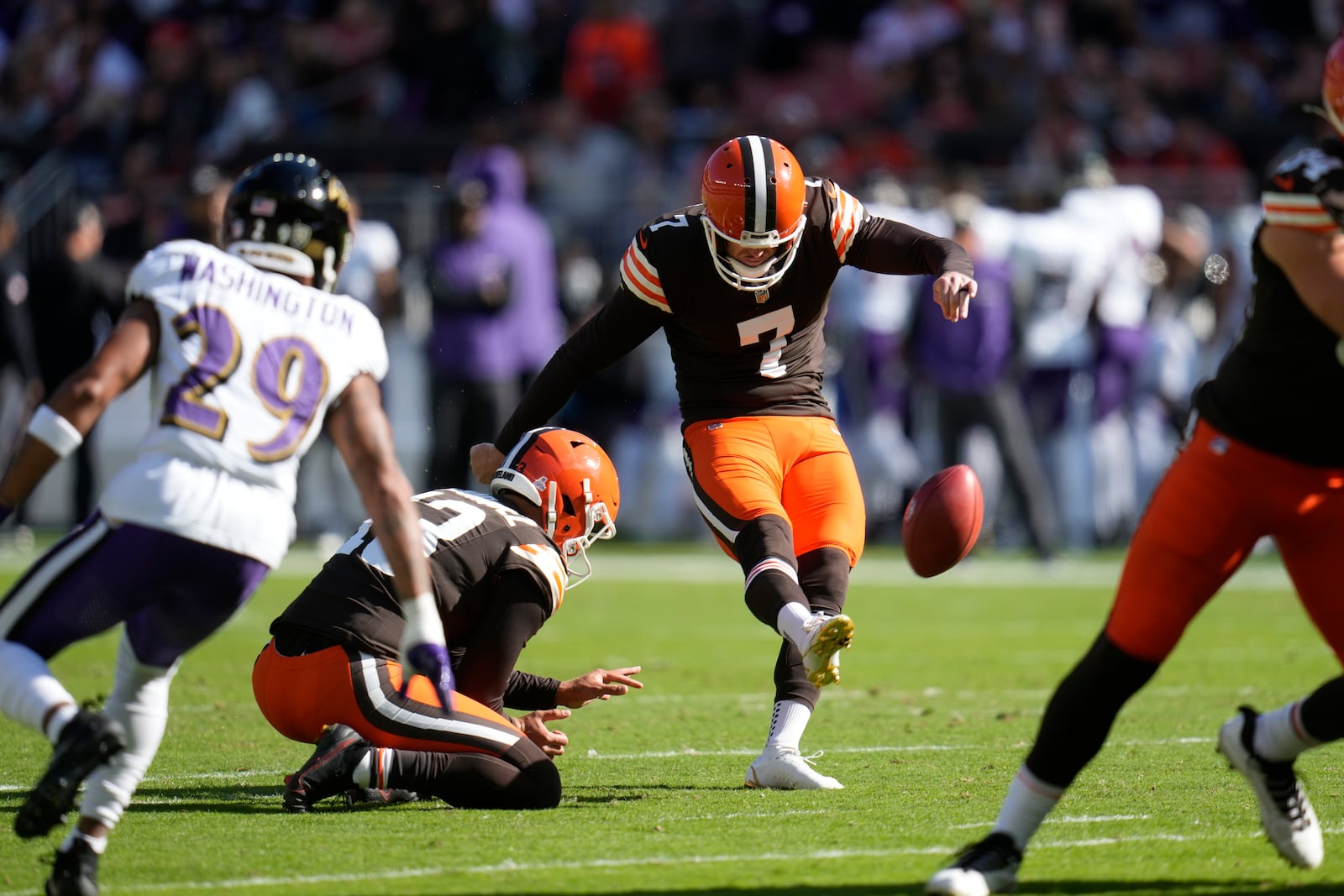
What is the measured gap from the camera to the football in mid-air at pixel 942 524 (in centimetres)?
530

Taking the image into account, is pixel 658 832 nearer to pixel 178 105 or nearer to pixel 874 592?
pixel 874 592

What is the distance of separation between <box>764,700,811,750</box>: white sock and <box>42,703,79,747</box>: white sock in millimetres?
2112

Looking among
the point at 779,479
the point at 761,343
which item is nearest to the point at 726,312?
the point at 761,343

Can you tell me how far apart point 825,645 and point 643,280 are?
1499mm

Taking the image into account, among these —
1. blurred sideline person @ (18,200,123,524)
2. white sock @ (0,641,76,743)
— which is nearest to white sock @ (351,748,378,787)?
white sock @ (0,641,76,743)

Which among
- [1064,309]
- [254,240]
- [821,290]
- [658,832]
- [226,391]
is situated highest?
[254,240]

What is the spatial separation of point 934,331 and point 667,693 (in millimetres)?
5516

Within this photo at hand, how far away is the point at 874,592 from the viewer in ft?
34.8

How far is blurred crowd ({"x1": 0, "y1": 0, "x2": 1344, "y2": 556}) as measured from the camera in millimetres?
12305

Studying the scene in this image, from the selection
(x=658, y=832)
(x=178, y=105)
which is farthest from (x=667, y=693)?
(x=178, y=105)

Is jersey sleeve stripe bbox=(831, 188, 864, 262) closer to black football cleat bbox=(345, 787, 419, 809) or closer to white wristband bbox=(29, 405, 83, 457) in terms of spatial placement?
black football cleat bbox=(345, 787, 419, 809)

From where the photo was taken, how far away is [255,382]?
3611 millimetres

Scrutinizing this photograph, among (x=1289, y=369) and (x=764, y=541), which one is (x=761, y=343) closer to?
(x=764, y=541)

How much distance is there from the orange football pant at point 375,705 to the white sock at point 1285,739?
6.02ft
